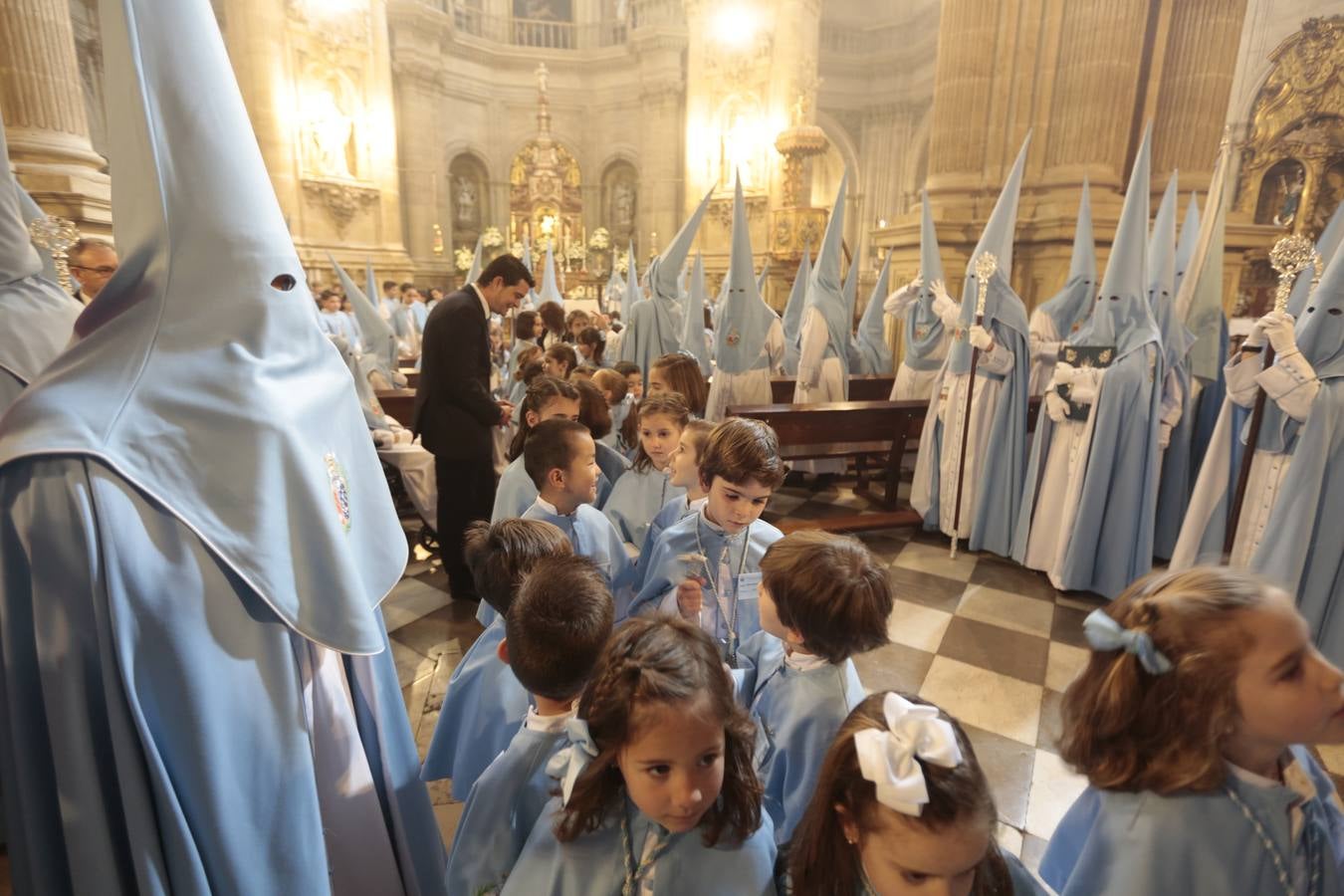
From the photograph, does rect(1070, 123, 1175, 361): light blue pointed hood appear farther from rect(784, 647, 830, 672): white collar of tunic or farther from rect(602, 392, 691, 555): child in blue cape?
rect(784, 647, 830, 672): white collar of tunic

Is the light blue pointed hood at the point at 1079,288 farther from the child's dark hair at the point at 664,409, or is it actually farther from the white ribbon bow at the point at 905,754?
the white ribbon bow at the point at 905,754

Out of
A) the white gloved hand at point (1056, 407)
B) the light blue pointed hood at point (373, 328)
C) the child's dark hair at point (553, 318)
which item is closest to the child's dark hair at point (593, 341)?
the child's dark hair at point (553, 318)

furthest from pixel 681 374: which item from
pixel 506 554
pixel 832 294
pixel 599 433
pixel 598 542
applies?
pixel 832 294

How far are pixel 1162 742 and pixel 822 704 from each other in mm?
587

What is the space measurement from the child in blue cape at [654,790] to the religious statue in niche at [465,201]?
18.2 meters

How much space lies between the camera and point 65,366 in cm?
88

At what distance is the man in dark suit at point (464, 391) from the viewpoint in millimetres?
3170

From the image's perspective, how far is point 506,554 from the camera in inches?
62.5

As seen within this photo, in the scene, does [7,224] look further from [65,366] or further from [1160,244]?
[1160,244]

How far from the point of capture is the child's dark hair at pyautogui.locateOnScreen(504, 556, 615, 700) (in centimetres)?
120

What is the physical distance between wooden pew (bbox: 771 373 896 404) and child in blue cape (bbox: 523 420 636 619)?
4.31 meters

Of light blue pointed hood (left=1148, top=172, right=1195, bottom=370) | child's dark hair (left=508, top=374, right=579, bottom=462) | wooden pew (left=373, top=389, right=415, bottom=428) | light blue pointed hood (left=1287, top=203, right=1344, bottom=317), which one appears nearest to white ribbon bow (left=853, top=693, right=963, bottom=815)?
child's dark hair (left=508, top=374, right=579, bottom=462)

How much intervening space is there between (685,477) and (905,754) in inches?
59.2

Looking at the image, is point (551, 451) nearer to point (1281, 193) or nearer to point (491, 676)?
point (491, 676)
